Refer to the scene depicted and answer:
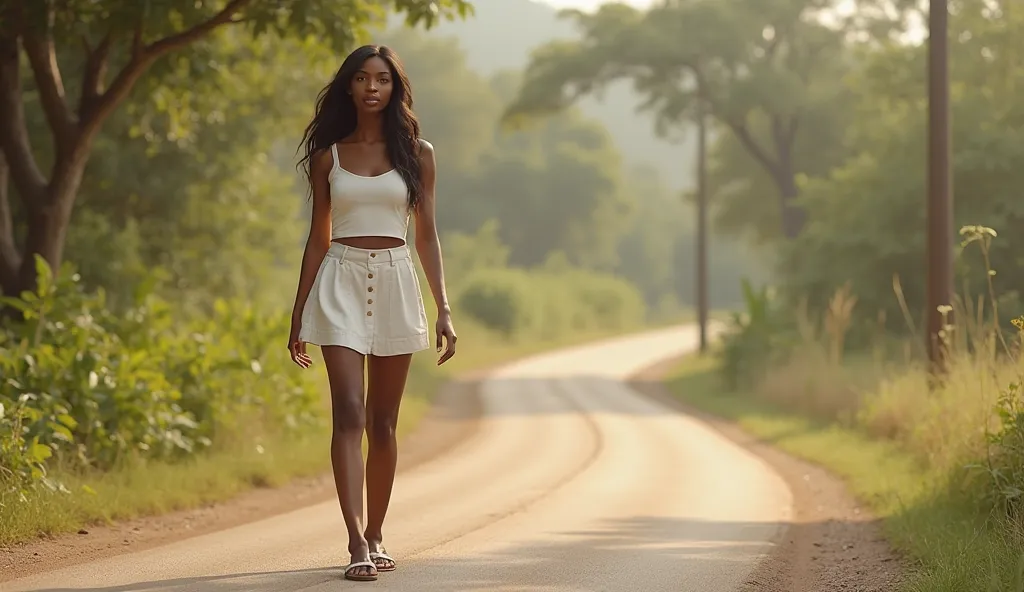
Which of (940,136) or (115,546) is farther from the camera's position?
(940,136)

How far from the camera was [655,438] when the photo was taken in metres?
16.8

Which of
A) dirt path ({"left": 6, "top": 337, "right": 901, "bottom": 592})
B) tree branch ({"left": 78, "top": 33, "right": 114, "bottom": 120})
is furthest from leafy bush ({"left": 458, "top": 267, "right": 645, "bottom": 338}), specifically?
tree branch ({"left": 78, "top": 33, "right": 114, "bottom": 120})

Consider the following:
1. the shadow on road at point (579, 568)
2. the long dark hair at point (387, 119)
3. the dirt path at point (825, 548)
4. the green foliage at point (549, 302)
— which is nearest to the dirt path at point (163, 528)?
the shadow on road at point (579, 568)

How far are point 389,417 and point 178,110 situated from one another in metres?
9.19

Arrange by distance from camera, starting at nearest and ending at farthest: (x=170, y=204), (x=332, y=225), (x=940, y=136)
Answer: (x=332, y=225), (x=940, y=136), (x=170, y=204)

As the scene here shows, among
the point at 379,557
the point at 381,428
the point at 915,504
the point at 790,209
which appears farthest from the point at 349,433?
the point at 790,209

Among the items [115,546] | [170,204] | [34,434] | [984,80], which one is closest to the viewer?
[115,546]

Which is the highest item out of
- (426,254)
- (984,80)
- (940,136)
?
(984,80)

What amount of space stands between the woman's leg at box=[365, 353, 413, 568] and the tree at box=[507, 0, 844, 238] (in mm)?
28390

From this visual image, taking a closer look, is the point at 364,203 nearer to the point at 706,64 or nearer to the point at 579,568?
the point at 579,568

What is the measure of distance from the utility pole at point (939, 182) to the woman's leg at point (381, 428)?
815 cm

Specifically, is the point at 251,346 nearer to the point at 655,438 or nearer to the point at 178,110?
the point at 178,110

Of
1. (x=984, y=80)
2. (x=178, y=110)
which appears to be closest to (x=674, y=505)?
(x=178, y=110)

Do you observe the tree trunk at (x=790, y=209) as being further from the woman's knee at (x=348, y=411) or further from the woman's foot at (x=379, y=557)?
the woman's knee at (x=348, y=411)
